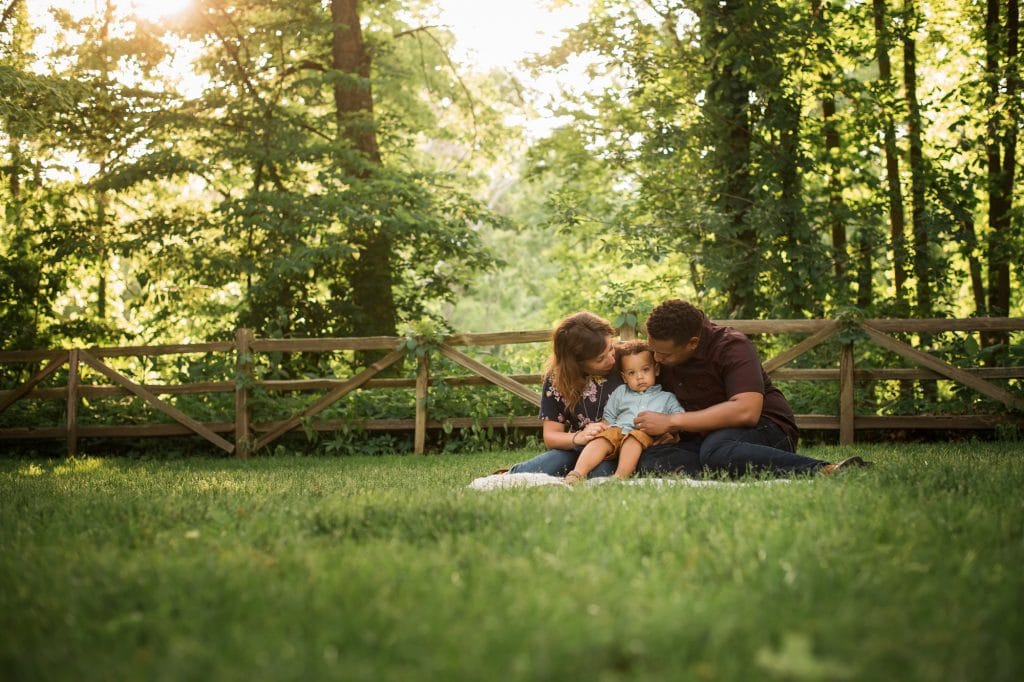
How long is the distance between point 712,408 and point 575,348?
3.63 ft

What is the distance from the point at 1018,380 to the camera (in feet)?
36.5

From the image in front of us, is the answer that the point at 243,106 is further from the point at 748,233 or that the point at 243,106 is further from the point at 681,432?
the point at 681,432

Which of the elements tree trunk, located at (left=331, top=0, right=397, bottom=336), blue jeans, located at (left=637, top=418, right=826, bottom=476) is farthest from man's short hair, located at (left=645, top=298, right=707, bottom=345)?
tree trunk, located at (left=331, top=0, right=397, bottom=336)

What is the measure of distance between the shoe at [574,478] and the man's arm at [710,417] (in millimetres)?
547

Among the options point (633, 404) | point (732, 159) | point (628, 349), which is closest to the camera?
point (633, 404)

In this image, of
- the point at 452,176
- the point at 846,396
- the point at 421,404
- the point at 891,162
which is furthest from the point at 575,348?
the point at 891,162

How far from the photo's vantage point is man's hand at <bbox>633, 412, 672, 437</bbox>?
649cm

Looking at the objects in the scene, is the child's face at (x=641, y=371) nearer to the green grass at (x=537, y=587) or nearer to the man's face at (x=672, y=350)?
the man's face at (x=672, y=350)

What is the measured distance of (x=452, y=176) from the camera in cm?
1533

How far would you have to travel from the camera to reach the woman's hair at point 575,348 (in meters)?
6.80

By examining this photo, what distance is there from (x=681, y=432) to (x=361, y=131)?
9.73 m

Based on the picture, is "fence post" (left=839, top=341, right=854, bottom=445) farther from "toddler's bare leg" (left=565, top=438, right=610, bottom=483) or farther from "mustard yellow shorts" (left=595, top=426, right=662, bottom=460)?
"toddler's bare leg" (left=565, top=438, right=610, bottom=483)

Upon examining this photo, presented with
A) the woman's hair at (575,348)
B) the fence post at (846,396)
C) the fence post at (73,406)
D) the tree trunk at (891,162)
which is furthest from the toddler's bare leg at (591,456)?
the fence post at (73,406)

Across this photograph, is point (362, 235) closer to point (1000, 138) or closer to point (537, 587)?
point (1000, 138)
